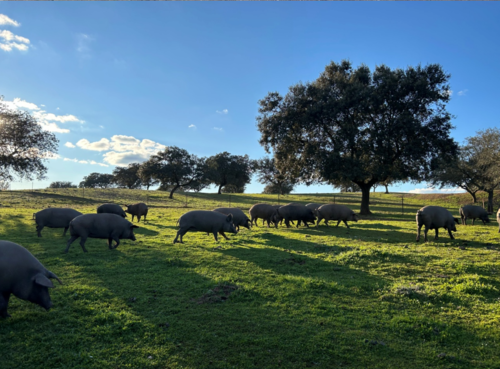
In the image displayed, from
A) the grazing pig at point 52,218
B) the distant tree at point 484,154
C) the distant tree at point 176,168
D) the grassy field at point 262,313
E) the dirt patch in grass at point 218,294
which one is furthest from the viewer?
the distant tree at point 176,168

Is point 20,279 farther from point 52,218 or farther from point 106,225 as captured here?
point 52,218

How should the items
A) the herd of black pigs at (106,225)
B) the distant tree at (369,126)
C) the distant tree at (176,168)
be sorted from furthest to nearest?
the distant tree at (176,168), the distant tree at (369,126), the herd of black pigs at (106,225)

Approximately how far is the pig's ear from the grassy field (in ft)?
2.26

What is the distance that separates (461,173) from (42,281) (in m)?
49.7

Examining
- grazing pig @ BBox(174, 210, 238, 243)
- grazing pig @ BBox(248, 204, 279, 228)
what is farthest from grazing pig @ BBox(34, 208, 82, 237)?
grazing pig @ BBox(248, 204, 279, 228)

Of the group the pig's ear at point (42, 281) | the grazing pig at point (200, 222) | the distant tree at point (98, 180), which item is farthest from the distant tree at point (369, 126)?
the distant tree at point (98, 180)

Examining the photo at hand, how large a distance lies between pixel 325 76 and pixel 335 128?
21.2 feet

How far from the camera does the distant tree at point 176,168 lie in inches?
2219

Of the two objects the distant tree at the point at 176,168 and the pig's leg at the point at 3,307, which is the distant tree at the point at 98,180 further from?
the pig's leg at the point at 3,307

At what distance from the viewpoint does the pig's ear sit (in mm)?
5827

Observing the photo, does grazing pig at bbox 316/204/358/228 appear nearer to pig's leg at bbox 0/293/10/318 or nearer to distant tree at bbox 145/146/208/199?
pig's leg at bbox 0/293/10/318

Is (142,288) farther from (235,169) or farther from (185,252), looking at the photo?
(235,169)

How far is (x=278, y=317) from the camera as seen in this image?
5.97 meters

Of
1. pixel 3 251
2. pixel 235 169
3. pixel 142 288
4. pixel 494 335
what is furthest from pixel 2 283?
pixel 235 169
